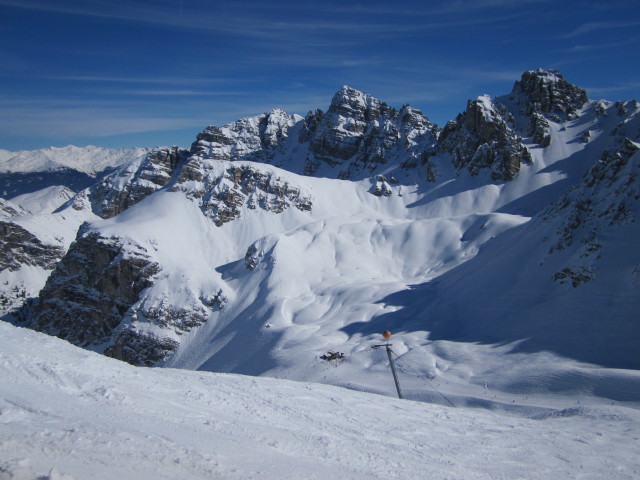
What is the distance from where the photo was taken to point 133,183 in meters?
135

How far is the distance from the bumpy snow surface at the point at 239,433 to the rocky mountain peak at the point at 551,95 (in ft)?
408

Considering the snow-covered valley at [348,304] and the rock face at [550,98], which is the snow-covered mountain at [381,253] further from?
the rock face at [550,98]

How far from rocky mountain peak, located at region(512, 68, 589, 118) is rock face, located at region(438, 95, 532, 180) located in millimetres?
9005

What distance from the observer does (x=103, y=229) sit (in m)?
84.7

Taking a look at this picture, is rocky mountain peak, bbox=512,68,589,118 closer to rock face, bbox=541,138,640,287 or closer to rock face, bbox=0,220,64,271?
rock face, bbox=541,138,640,287

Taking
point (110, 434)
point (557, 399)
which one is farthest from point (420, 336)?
point (110, 434)

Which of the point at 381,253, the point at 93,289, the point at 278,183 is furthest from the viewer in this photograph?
the point at 278,183

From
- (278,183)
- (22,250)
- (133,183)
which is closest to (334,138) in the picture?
(278,183)

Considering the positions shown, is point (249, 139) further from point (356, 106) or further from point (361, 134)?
point (361, 134)

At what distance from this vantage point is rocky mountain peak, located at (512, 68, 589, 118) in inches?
4806

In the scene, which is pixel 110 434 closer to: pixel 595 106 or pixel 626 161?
pixel 626 161

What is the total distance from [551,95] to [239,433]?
138 metres

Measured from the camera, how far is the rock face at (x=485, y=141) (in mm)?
107312

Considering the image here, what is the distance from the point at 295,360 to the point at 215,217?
5615 centimetres
